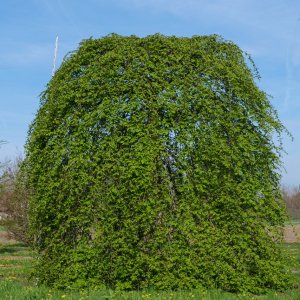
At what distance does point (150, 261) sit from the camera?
7766 millimetres

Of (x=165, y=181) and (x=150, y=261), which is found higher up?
(x=165, y=181)

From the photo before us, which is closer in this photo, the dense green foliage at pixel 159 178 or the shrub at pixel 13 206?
the dense green foliage at pixel 159 178

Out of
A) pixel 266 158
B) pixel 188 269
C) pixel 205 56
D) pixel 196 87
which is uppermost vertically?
pixel 205 56

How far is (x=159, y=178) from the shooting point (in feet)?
26.1

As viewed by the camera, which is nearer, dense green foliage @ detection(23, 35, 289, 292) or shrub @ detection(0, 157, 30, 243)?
dense green foliage @ detection(23, 35, 289, 292)

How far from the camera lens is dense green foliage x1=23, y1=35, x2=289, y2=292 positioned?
7.81 metres

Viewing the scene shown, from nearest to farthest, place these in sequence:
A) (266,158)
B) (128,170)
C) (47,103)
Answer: (128,170) < (266,158) < (47,103)

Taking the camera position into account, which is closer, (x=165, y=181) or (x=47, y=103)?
(x=165, y=181)

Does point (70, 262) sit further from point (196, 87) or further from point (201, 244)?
point (196, 87)

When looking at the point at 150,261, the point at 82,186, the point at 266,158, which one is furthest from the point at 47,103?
the point at 266,158

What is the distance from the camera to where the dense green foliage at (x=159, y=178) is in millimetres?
7809

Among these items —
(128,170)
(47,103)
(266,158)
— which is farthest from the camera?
(47,103)

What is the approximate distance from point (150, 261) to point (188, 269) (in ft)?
2.01

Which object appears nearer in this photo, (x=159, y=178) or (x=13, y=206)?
(x=159, y=178)
